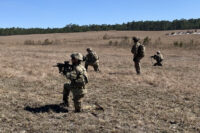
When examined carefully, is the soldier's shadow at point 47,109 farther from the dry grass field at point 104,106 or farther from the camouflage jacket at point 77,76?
the camouflage jacket at point 77,76

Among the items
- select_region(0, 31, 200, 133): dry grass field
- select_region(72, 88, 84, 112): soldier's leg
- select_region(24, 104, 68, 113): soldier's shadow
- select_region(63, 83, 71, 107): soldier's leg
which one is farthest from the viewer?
select_region(63, 83, 71, 107): soldier's leg

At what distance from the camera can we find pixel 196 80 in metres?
13.3

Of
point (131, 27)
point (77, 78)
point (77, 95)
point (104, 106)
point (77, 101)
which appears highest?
point (131, 27)

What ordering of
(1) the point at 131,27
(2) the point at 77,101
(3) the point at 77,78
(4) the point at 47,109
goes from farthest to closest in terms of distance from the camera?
(1) the point at 131,27 → (4) the point at 47,109 → (2) the point at 77,101 → (3) the point at 77,78

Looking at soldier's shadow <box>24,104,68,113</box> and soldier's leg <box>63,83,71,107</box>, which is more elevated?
soldier's leg <box>63,83,71,107</box>

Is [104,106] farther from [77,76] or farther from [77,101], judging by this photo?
[77,76]

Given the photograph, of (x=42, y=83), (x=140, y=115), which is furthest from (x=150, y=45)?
(x=140, y=115)

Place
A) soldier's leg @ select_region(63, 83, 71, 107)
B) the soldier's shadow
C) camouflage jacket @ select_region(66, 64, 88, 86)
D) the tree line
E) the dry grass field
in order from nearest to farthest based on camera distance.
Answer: the dry grass field → camouflage jacket @ select_region(66, 64, 88, 86) → the soldier's shadow → soldier's leg @ select_region(63, 83, 71, 107) → the tree line

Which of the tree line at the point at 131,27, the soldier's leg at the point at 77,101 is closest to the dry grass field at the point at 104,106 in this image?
the soldier's leg at the point at 77,101

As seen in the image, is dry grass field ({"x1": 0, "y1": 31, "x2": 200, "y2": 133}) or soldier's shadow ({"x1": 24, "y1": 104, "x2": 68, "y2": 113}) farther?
soldier's shadow ({"x1": 24, "y1": 104, "x2": 68, "y2": 113})

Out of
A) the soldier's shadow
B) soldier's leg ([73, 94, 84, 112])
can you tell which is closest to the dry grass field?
the soldier's shadow

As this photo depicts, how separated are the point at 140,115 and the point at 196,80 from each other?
6797 mm

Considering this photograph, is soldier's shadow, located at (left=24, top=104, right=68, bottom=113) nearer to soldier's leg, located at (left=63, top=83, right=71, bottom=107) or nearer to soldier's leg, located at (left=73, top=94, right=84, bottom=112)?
soldier's leg, located at (left=63, top=83, right=71, bottom=107)

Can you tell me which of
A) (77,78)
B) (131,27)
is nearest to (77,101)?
(77,78)
